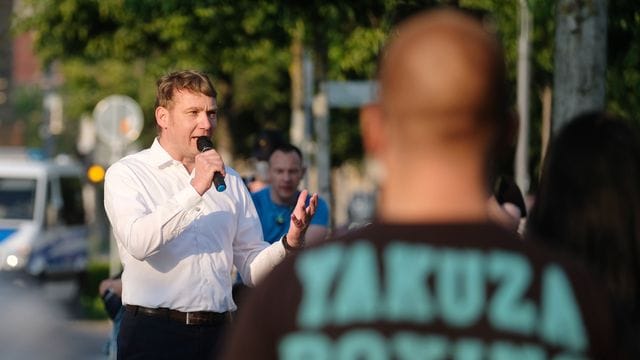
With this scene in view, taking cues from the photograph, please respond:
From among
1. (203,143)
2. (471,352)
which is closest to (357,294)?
(471,352)

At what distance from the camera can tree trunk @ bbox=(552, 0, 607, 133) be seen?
9867mm

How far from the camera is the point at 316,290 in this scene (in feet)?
8.80

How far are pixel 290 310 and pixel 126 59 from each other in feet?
82.7

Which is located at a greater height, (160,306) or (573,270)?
(573,270)

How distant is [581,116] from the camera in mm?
3666

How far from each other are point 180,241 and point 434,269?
3.65 metres

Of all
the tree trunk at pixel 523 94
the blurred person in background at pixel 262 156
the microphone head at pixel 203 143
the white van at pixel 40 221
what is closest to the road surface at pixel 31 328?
the blurred person in background at pixel 262 156

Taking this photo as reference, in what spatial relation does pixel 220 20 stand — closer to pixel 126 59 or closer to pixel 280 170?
pixel 126 59

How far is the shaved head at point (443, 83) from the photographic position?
271 cm

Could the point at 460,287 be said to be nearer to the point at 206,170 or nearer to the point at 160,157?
the point at 206,170

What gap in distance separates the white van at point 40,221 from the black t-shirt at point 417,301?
2094 centimetres

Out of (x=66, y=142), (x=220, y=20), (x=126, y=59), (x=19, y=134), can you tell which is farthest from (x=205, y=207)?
(x=19, y=134)

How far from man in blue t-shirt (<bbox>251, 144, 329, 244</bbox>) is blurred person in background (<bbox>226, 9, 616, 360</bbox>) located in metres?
6.47

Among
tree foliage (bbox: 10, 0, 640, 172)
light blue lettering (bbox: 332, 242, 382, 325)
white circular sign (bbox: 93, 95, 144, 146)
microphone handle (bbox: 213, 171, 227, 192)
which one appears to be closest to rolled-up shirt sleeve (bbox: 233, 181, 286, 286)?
microphone handle (bbox: 213, 171, 227, 192)
